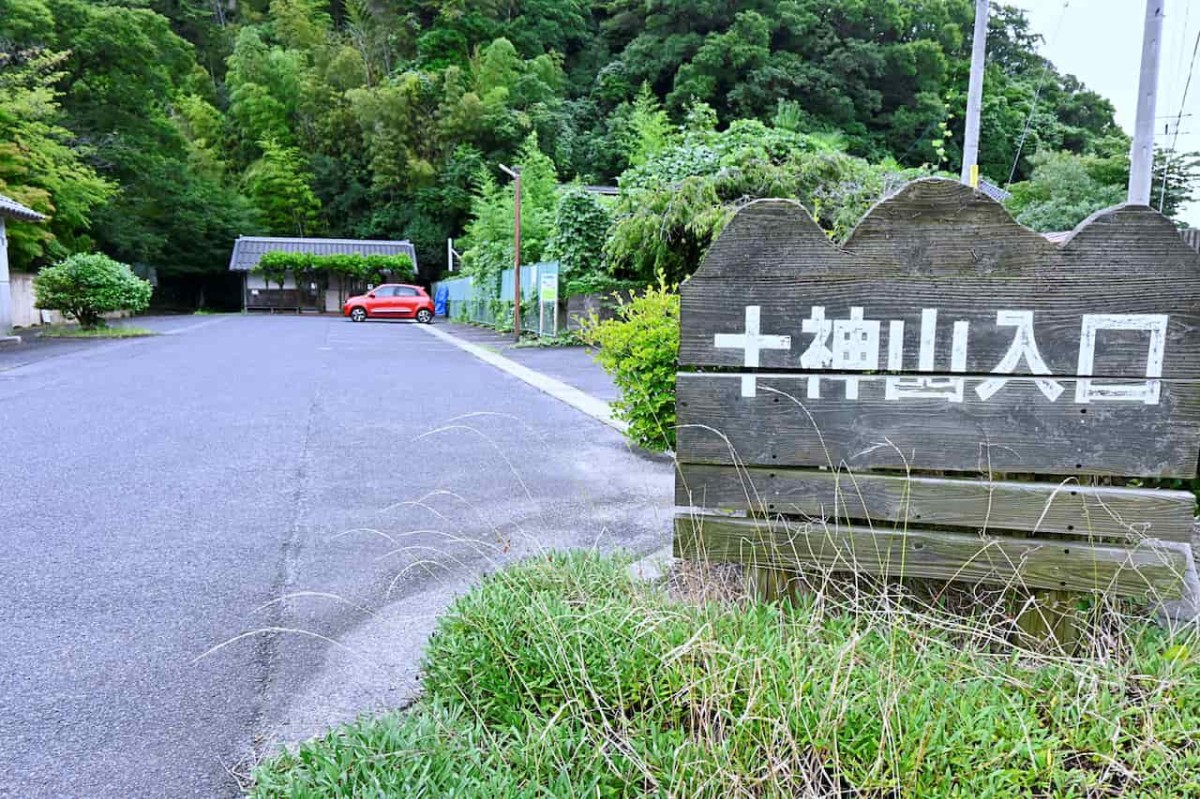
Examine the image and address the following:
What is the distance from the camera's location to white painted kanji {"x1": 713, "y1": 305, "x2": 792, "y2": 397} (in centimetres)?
249

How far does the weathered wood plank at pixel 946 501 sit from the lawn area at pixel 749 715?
0.30 meters

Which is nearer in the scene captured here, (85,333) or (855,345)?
(855,345)

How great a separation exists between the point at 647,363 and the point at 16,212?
697 inches

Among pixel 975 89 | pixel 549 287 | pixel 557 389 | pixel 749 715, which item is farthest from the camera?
pixel 549 287

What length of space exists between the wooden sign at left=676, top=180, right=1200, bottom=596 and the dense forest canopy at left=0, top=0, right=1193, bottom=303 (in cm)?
1285

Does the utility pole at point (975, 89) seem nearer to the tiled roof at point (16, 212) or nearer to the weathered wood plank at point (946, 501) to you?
the weathered wood plank at point (946, 501)

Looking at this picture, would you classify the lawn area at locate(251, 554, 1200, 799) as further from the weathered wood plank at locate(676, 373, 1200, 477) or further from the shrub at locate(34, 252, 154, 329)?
the shrub at locate(34, 252, 154, 329)

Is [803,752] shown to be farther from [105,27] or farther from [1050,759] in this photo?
[105,27]

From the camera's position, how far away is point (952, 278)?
240 cm

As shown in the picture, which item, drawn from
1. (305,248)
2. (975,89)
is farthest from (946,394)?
(305,248)

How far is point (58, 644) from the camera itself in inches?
104

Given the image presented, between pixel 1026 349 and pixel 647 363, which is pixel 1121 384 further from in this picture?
pixel 647 363

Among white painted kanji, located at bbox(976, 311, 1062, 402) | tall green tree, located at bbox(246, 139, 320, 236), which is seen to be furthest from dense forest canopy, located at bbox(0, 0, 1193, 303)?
white painted kanji, located at bbox(976, 311, 1062, 402)

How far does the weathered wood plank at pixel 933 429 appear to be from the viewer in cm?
235
